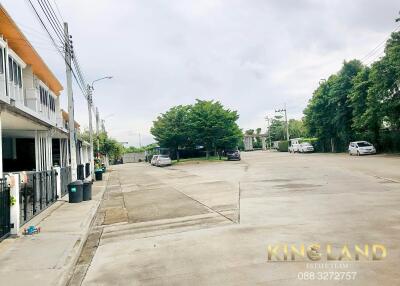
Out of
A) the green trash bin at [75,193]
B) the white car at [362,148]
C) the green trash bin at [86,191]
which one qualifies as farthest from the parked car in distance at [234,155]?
the green trash bin at [75,193]

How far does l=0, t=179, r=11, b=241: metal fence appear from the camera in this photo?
864 cm

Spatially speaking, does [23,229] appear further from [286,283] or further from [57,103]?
[57,103]

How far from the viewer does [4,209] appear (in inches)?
344

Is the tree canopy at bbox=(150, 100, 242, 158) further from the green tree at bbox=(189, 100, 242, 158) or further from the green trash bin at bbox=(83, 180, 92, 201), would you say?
the green trash bin at bbox=(83, 180, 92, 201)

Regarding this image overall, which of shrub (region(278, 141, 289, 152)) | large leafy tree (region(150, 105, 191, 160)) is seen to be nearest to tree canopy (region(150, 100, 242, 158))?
large leafy tree (region(150, 105, 191, 160))

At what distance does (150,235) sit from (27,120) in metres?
6.99

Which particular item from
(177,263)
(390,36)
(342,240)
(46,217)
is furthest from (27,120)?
(390,36)

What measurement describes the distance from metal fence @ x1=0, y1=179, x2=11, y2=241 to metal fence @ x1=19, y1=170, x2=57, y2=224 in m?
1.75

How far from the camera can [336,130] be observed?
47406 millimetres

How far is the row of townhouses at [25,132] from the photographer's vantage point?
9.41 meters

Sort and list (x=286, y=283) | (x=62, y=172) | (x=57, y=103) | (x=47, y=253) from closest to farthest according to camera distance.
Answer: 1. (x=286, y=283)
2. (x=47, y=253)
3. (x=62, y=172)
4. (x=57, y=103)

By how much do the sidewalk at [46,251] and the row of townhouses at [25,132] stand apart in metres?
0.71

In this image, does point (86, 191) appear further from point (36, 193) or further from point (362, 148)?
point (362, 148)

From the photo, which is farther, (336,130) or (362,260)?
(336,130)
